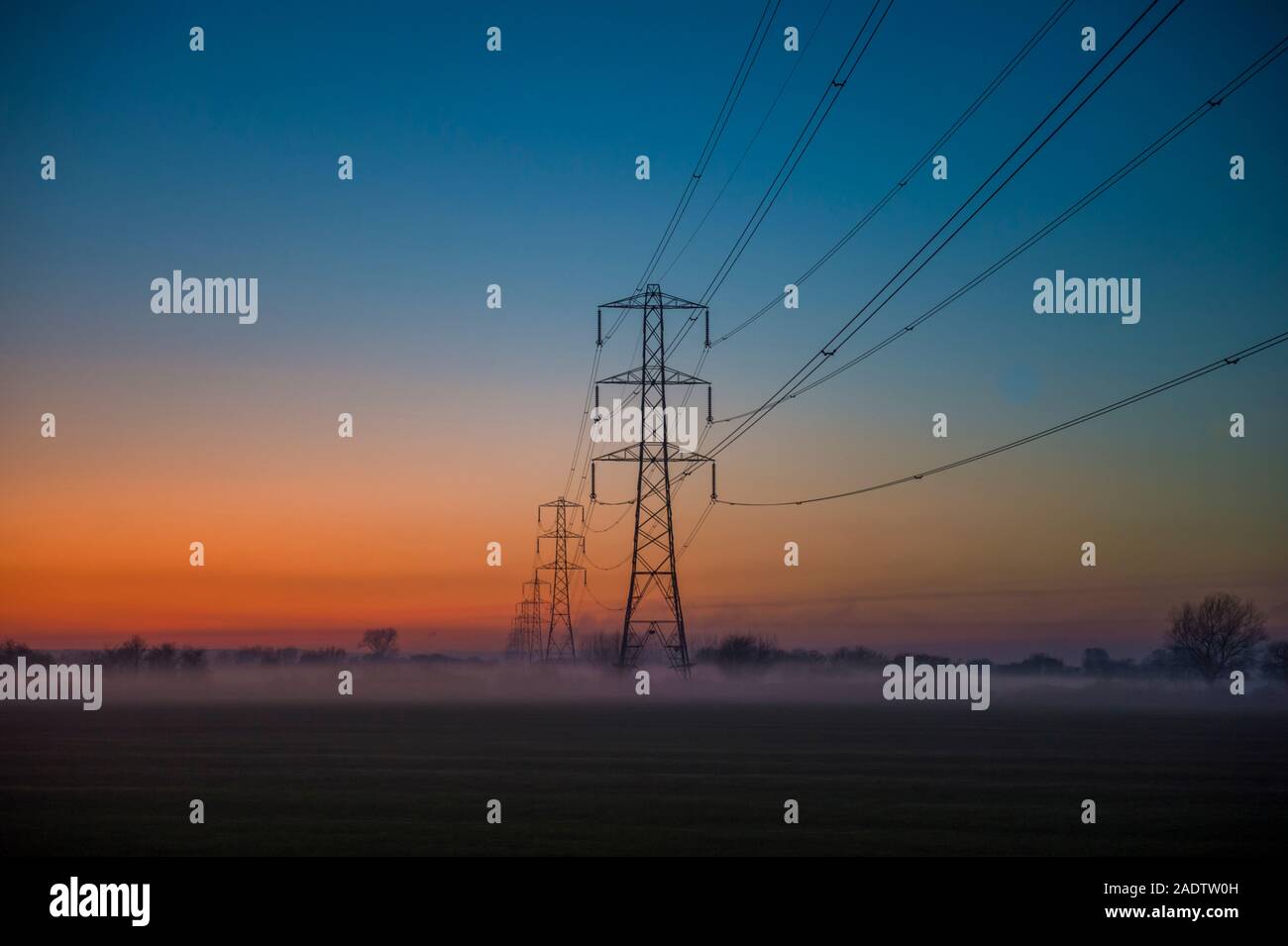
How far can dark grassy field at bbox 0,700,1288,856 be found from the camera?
109ft

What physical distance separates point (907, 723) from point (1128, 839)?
67.8m

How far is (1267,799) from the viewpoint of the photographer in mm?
45312

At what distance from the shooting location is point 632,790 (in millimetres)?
43938

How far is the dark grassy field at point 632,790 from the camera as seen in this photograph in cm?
3328
